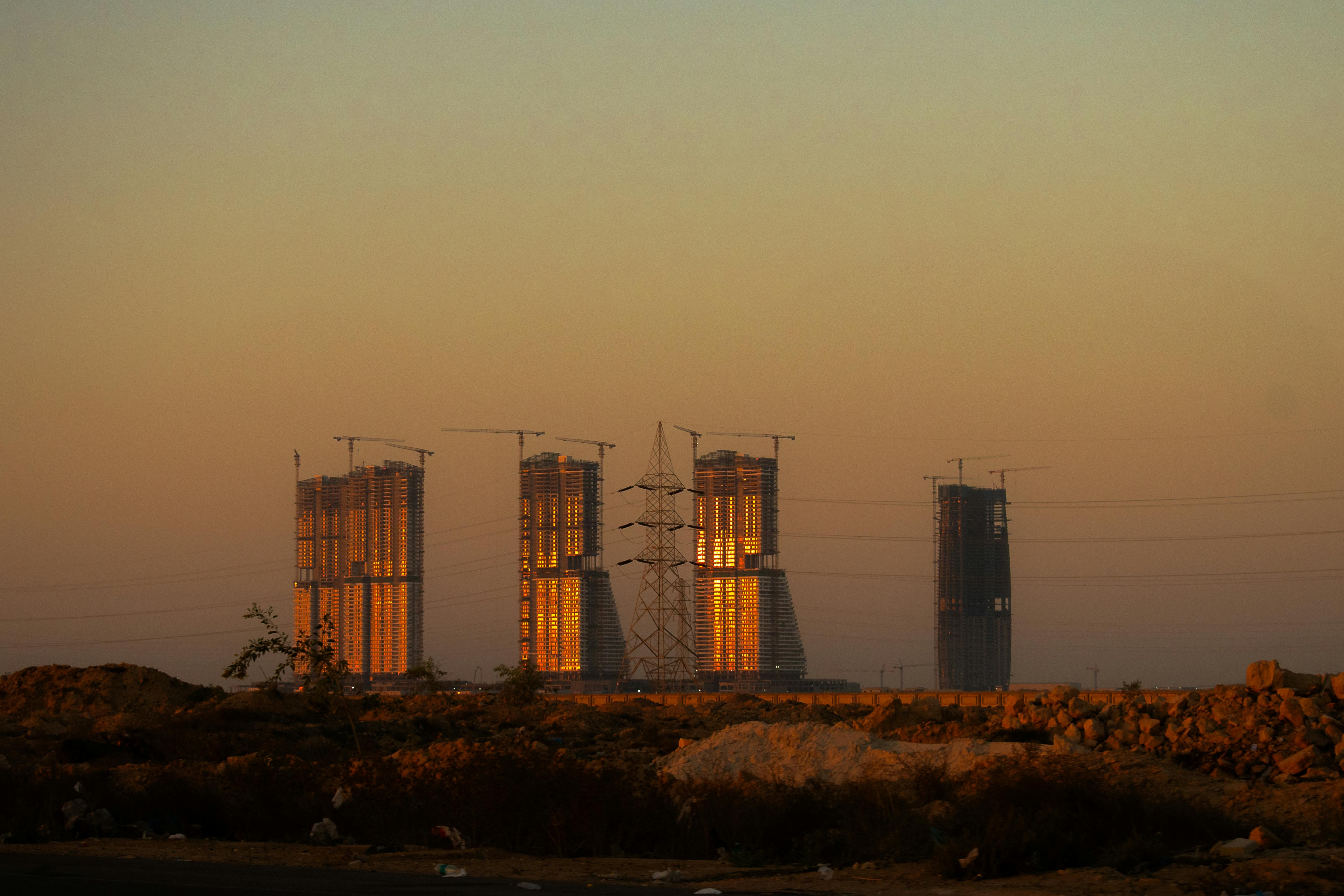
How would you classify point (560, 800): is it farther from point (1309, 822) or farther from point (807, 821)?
point (1309, 822)

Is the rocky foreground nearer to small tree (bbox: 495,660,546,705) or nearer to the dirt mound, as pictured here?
the dirt mound

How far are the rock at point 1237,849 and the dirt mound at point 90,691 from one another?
46.6 metres

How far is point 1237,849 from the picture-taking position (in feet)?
72.7

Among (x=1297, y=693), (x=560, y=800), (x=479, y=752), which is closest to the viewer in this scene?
(x=560, y=800)

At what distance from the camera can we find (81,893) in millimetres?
19203

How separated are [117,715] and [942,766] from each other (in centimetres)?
3534

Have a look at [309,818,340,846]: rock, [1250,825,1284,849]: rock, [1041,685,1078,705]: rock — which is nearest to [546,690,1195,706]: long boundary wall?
[1041,685,1078,705]: rock

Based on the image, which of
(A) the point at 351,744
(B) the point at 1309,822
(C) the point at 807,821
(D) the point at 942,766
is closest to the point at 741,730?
(D) the point at 942,766

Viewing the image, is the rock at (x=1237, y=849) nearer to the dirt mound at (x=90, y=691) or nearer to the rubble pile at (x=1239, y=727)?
the rubble pile at (x=1239, y=727)

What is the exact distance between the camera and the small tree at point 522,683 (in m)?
81.5

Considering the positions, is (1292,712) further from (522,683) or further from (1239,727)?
(522,683)

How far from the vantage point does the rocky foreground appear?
74.4 ft

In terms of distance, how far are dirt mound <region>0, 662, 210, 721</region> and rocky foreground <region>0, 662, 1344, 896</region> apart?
2022 centimetres

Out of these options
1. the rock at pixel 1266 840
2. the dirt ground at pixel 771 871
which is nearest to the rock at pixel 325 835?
the dirt ground at pixel 771 871
